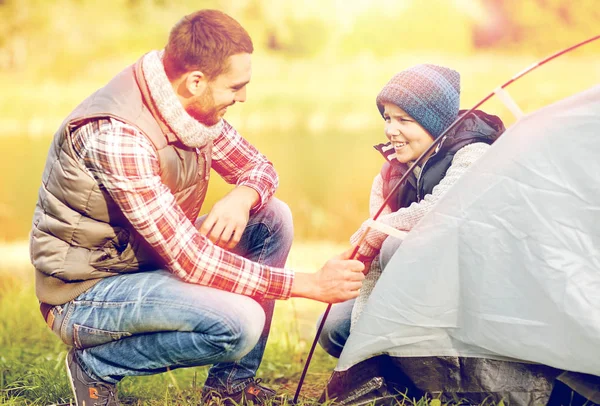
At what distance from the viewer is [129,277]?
1.95 metres

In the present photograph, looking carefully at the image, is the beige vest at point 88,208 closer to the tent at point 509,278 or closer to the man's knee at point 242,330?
the man's knee at point 242,330

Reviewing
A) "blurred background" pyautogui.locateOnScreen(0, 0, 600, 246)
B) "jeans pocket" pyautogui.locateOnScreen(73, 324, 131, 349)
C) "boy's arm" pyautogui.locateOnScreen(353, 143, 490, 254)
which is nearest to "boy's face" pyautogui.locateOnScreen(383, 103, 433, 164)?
"boy's arm" pyautogui.locateOnScreen(353, 143, 490, 254)

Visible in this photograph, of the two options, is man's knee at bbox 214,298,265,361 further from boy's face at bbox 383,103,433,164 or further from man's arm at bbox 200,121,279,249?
boy's face at bbox 383,103,433,164

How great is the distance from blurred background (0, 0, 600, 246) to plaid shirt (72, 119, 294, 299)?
666 cm

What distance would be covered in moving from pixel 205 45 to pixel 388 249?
0.68m

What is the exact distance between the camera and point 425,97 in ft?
6.67

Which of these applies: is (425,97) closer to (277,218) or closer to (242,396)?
(277,218)

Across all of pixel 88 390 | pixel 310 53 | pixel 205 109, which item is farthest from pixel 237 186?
pixel 310 53

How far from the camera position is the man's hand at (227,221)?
2.01 metres

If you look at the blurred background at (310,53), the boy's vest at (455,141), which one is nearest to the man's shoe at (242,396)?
the boy's vest at (455,141)

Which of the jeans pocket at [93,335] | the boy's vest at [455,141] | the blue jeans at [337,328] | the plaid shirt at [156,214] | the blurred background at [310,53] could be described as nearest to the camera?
the plaid shirt at [156,214]

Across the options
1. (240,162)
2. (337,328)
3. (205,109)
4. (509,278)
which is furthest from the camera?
(240,162)

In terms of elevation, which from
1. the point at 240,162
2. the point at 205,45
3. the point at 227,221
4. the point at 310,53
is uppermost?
the point at 310,53

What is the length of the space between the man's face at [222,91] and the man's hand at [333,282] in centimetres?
47
